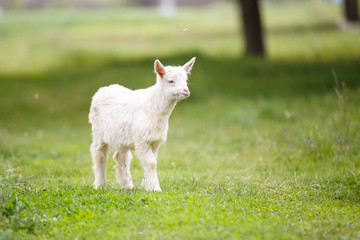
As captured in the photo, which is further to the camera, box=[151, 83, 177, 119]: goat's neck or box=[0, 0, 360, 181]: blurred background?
box=[0, 0, 360, 181]: blurred background

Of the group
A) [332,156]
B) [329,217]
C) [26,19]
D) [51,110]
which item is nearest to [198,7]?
[26,19]

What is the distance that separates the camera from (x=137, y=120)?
6512 millimetres

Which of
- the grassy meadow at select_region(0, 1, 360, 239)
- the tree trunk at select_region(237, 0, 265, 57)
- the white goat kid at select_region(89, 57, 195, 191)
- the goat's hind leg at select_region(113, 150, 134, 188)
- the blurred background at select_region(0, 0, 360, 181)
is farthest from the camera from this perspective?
the tree trunk at select_region(237, 0, 265, 57)

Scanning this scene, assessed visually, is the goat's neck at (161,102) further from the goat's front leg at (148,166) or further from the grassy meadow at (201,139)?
the grassy meadow at (201,139)

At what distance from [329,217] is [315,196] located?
913 millimetres

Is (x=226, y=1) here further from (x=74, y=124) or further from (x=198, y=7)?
(x=74, y=124)

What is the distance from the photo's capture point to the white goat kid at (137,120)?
250 inches

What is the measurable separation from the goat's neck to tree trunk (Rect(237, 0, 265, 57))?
13.8 metres

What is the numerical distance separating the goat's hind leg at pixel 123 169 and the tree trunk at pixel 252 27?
1365 cm

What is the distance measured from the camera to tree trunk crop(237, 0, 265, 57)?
1930 cm

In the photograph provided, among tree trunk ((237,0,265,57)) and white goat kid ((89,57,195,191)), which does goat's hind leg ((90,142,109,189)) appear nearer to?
white goat kid ((89,57,195,191))

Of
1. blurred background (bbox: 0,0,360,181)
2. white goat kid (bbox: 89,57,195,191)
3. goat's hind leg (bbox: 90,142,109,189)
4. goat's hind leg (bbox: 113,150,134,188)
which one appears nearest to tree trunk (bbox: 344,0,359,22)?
blurred background (bbox: 0,0,360,181)

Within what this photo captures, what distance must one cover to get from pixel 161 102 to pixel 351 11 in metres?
25.0

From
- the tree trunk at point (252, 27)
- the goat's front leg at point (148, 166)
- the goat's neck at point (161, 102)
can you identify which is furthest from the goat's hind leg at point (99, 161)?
the tree trunk at point (252, 27)
